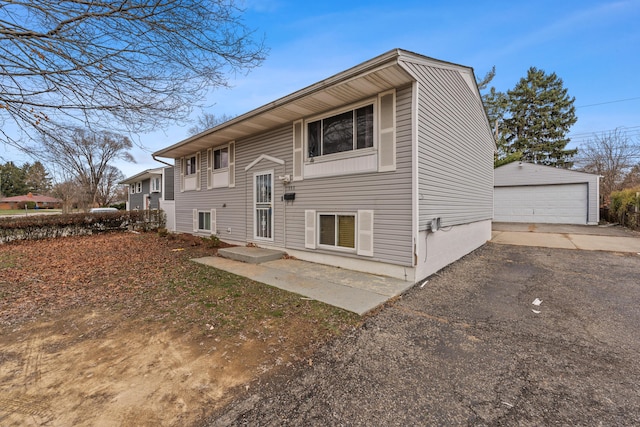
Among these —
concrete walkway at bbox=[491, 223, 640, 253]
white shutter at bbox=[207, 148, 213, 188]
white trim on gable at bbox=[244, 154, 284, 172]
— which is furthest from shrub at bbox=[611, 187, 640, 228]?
white shutter at bbox=[207, 148, 213, 188]

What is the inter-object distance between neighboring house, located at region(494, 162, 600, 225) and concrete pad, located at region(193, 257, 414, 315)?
49.0ft

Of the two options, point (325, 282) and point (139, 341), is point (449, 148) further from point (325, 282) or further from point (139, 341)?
point (139, 341)

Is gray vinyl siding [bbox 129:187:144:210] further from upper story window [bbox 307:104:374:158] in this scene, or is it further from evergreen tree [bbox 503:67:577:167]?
evergreen tree [bbox 503:67:577:167]


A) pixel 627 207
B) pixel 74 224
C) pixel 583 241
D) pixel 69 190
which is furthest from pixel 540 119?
pixel 69 190

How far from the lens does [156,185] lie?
65.8ft

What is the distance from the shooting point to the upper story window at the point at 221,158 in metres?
9.65

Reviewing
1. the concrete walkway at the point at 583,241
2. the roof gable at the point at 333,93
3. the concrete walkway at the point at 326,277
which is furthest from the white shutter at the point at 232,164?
the concrete walkway at the point at 583,241

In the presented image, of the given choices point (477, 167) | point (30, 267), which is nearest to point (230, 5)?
point (30, 267)

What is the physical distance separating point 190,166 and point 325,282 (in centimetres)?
927

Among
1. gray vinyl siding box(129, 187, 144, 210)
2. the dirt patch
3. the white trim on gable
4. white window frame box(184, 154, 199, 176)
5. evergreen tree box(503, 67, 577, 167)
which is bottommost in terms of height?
the dirt patch

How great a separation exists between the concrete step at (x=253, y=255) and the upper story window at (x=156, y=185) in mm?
15352

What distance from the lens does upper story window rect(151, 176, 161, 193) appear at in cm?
1965

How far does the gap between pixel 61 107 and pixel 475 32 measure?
1043 cm

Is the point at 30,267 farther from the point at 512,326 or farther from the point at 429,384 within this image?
the point at 512,326
